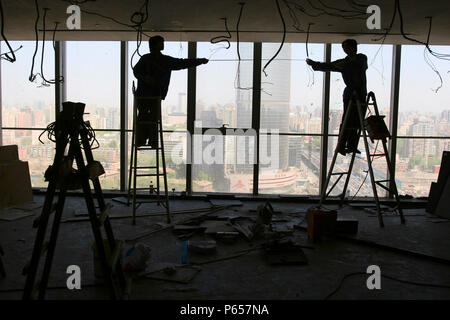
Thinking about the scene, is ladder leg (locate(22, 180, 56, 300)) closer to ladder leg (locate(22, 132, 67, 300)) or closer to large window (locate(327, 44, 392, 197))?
ladder leg (locate(22, 132, 67, 300))

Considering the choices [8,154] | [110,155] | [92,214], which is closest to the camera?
[92,214]

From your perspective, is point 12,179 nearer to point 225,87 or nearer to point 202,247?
point 202,247

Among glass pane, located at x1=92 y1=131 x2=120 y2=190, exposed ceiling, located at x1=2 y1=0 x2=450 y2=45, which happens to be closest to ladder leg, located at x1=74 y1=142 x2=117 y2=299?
exposed ceiling, located at x1=2 y1=0 x2=450 y2=45

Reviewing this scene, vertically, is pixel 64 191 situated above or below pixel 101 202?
above

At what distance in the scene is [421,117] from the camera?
6559mm

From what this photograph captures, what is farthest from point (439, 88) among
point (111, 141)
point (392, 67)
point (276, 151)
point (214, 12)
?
point (111, 141)

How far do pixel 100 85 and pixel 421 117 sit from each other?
17.7 ft

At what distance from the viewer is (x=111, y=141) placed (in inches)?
268

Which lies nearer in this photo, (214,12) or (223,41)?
(214,12)

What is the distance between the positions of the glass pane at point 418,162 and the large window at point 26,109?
6.00 metres

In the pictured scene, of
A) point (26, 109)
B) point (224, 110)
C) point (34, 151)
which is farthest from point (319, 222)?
point (26, 109)

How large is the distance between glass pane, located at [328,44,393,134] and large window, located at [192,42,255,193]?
4.51 ft

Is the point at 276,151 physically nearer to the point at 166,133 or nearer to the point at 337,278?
the point at 166,133

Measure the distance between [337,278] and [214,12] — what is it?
10.8ft
